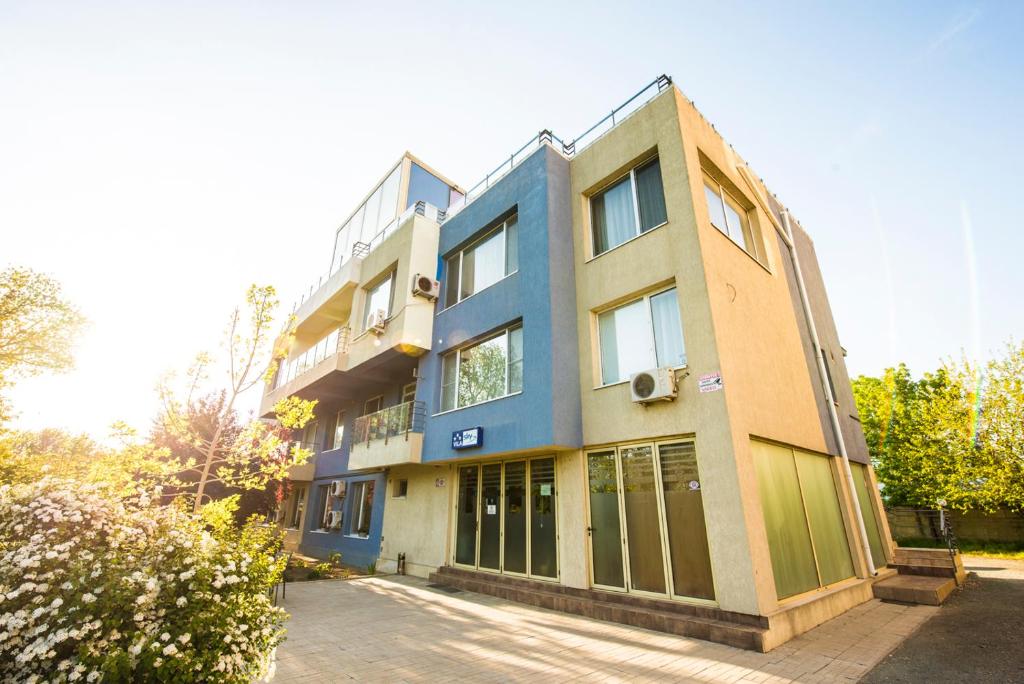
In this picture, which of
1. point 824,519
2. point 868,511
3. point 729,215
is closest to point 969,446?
point 868,511

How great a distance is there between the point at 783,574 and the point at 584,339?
18.5 ft

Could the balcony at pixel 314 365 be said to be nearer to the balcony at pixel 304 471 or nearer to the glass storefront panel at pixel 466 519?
the balcony at pixel 304 471

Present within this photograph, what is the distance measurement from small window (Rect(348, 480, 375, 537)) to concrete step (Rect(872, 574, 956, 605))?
47.9 feet

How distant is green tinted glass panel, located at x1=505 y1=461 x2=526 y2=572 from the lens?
33.5 ft

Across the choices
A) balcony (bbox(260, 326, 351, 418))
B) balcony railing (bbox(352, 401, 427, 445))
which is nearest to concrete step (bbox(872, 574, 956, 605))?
balcony railing (bbox(352, 401, 427, 445))

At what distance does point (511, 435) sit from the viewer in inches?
392

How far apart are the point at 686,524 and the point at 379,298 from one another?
1241 cm

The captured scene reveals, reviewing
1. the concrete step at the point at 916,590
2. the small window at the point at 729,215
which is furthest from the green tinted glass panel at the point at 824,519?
the small window at the point at 729,215

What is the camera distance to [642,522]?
8102 millimetres

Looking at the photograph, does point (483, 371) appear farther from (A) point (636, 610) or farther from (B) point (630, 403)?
(A) point (636, 610)

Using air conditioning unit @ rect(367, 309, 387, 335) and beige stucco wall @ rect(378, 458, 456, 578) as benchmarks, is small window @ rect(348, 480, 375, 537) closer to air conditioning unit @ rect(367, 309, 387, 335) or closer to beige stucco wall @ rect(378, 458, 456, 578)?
beige stucco wall @ rect(378, 458, 456, 578)

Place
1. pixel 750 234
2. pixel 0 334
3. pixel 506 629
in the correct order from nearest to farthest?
1. pixel 506 629
2. pixel 750 234
3. pixel 0 334

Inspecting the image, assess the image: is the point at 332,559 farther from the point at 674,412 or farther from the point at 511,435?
the point at 674,412

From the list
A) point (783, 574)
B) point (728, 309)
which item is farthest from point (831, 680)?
point (728, 309)
